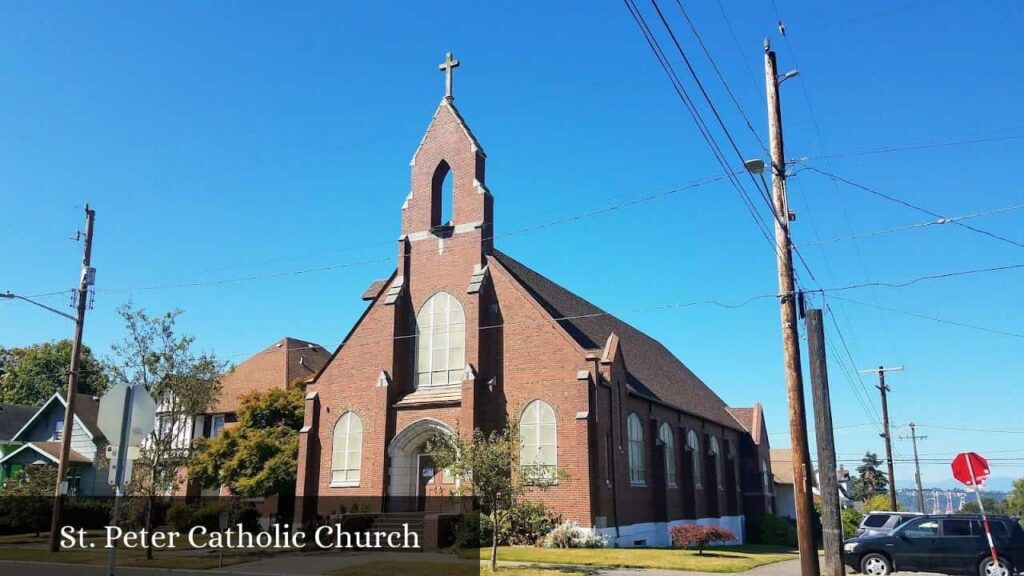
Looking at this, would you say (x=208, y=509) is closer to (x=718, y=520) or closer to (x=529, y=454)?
(x=529, y=454)

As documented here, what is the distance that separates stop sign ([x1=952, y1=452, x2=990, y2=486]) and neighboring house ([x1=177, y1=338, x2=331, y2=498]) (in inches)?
1213

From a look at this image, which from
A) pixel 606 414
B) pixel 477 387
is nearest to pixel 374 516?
pixel 477 387

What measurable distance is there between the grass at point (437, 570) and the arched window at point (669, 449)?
57.1ft

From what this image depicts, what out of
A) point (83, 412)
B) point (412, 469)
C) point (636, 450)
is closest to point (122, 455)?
point (412, 469)

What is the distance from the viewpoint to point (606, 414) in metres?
28.1

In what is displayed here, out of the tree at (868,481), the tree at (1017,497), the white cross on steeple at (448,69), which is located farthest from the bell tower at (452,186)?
the tree at (1017,497)

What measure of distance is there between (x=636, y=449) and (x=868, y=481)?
275ft

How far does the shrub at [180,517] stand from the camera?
1335 inches

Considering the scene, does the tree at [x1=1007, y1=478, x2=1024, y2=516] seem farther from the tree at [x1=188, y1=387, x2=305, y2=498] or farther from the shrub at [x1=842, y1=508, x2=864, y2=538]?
the tree at [x1=188, y1=387, x2=305, y2=498]

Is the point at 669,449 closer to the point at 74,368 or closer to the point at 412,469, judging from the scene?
the point at 412,469

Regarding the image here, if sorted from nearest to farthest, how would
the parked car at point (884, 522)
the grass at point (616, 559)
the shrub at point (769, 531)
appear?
1. the grass at point (616, 559)
2. the parked car at point (884, 522)
3. the shrub at point (769, 531)

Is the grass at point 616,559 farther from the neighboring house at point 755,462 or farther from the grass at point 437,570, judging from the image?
the neighboring house at point 755,462

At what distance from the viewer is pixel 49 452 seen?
43.8 metres

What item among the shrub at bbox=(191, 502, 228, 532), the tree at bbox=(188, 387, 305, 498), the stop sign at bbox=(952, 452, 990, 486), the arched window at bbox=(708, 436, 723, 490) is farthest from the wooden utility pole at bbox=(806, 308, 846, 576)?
the shrub at bbox=(191, 502, 228, 532)
